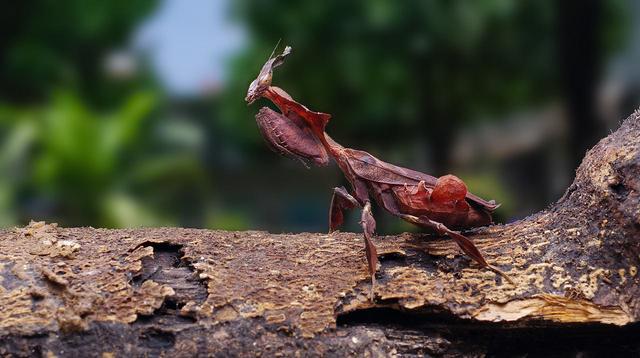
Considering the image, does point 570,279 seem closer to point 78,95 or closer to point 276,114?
point 276,114

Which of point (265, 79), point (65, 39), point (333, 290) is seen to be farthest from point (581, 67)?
point (65, 39)

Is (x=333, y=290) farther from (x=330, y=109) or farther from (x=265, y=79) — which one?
(x=330, y=109)

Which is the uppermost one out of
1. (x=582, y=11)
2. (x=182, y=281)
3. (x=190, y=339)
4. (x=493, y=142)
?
(x=582, y=11)

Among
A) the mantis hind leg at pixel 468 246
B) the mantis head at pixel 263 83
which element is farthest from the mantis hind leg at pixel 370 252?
the mantis head at pixel 263 83

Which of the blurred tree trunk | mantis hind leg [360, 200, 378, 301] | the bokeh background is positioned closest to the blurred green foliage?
the bokeh background

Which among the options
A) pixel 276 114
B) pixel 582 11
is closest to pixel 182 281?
pixel 276 114

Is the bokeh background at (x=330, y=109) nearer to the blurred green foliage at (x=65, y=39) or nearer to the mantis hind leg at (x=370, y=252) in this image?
the blurred green foliage at (x=65, y=39)
